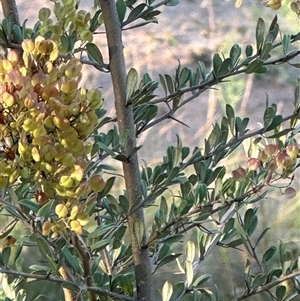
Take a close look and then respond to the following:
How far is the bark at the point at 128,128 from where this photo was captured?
449 mm

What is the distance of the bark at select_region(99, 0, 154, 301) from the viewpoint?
17.7 inches

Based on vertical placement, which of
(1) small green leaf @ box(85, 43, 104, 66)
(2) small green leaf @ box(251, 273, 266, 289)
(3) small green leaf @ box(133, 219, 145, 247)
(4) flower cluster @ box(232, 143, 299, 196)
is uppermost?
(1) small green leaf @ box(85, 43, 104, 66)

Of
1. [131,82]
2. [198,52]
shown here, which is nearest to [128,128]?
[131,82]

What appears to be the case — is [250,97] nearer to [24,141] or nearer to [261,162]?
[261,162]

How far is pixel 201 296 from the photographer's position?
55cm

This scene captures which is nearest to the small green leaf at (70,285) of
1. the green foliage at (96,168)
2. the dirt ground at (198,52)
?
the green foliage at (96,168)

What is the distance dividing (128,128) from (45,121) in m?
0.14

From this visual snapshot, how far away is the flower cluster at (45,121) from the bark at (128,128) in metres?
0.09

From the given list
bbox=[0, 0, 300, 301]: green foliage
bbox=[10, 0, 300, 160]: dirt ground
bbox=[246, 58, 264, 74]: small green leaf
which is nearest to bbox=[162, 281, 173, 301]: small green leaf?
bbox=[0, 0, 300, 301]: green foliage

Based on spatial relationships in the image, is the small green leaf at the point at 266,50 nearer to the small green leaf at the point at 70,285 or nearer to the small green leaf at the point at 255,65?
the small green leaf at the point at 255,65

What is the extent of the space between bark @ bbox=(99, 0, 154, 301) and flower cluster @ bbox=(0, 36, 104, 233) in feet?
0.30

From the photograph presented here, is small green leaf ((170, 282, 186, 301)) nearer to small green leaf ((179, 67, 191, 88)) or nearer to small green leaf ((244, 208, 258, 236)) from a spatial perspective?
small green leaf ((244, 208, 258, 236))

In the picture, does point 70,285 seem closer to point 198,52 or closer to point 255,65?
point 255,65

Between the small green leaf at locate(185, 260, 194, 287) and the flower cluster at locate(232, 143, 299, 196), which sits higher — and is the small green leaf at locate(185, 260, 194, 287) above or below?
below
